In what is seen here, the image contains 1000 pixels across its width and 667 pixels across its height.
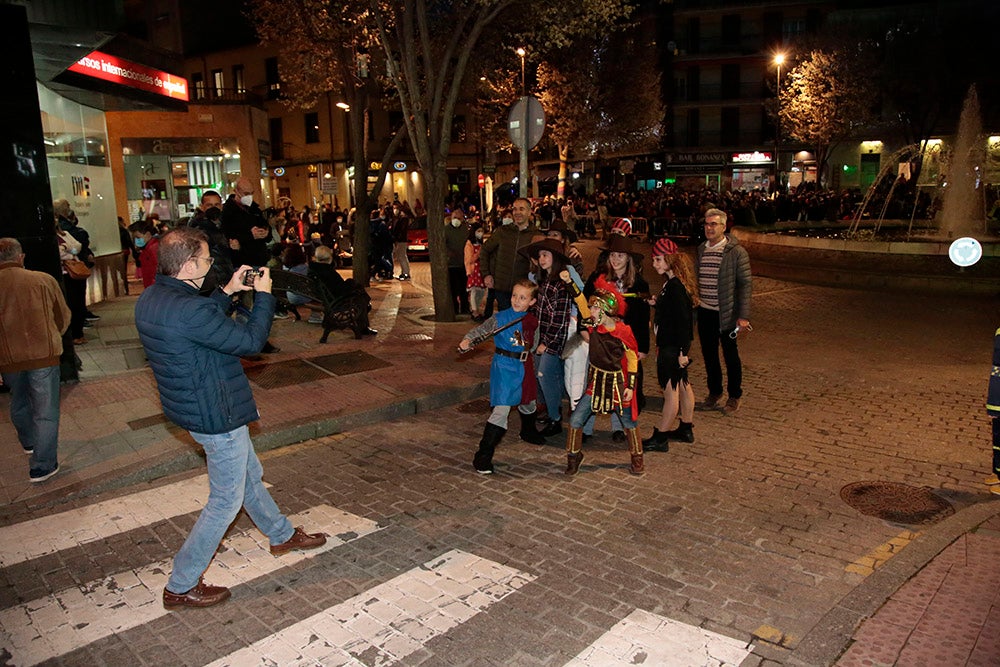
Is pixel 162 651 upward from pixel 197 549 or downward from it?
downward

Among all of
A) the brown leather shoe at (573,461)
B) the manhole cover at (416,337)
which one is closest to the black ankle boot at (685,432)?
the brown leather shoe at (573,461)

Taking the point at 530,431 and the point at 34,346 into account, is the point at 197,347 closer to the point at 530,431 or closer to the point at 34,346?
the point at 34,346

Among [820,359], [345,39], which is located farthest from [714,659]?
[345,39]

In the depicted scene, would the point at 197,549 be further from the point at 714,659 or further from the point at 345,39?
the point at 345,39

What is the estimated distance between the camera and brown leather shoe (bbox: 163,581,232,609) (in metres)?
3.94

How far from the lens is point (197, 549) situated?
3.92 meters

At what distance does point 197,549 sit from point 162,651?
515 millimetres

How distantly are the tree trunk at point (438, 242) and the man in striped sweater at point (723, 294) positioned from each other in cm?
518

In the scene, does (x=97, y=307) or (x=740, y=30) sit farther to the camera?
(x=740, y=30)

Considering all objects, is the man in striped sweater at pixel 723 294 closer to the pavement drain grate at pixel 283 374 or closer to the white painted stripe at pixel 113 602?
the white painted stripe at pixel 113 602

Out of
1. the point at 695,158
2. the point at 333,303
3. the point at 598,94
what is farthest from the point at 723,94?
the point at 333,303

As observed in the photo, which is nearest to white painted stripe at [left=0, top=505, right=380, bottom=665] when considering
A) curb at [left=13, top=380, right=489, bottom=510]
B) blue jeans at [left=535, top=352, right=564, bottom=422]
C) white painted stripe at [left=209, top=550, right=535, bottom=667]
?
white painted stripe at [left=209, top=550, right=535, bottom=667]

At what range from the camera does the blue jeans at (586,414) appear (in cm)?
577

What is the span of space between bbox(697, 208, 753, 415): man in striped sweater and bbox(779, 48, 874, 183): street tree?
30.5 meters
